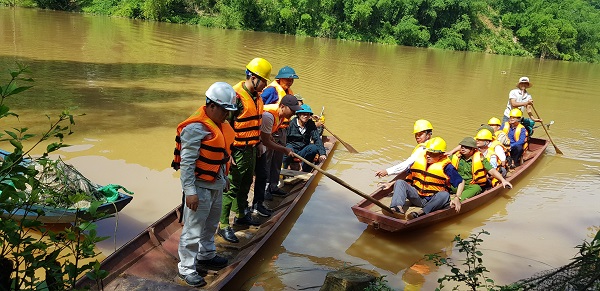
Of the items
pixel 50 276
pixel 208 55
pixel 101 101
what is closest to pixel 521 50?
pixel 208 55

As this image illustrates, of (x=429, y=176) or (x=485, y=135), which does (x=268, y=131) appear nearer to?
(x=429, y=176)

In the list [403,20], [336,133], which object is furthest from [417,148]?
[403,20]

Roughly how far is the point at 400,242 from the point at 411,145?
16.3 feet

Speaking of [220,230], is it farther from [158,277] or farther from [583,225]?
[583,225]

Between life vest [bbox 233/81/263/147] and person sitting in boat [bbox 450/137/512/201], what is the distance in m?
2.99

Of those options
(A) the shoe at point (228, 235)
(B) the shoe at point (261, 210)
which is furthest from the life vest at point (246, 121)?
(B) the shoe at point (261, 210)

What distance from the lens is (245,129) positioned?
15.2 ft

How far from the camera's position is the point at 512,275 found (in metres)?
5.33

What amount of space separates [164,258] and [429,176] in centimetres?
320

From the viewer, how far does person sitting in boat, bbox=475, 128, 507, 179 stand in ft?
23.4

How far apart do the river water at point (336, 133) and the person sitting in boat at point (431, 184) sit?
45 centimetres

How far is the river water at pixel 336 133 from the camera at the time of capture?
558 centimetres

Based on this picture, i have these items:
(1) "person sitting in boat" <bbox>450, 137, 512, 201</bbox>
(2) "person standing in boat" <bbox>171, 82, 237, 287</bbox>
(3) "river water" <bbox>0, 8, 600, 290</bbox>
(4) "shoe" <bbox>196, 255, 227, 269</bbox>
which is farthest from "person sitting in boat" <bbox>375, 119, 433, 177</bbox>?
(2) "person standing in boat" <bbox>171, 82, 237, 287</bbox>

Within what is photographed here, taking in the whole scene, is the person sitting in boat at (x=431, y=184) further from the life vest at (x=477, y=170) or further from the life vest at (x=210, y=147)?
the life vest at (x=210, y=147)
